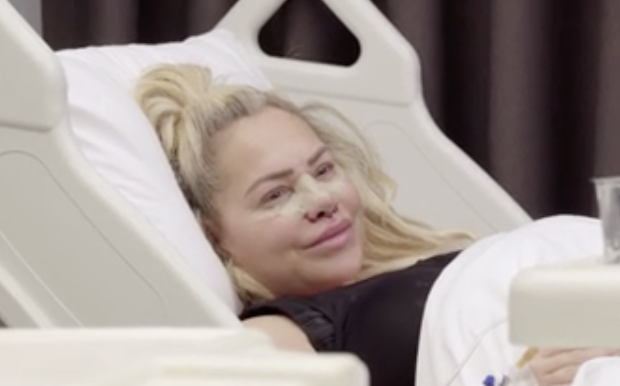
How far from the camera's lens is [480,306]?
122 cm

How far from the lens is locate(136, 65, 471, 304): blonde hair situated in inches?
62.7

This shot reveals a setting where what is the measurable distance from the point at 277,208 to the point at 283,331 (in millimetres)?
210

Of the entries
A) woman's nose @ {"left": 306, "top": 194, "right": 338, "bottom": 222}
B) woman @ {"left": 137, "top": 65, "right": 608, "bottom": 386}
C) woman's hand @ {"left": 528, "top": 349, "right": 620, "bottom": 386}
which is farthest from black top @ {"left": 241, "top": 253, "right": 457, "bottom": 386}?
woman's hand @ {"left": 528, "top": 349, "right": 620, "bottom": 386}

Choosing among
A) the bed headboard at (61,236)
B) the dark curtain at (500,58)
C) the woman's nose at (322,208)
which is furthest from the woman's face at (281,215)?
the dark curtain at (500,58)

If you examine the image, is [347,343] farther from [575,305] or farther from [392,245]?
[575,305]

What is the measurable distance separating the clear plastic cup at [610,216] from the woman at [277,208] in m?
0.86

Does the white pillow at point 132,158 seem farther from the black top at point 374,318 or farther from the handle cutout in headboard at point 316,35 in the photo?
the handle cutout in headboard at point 316,35

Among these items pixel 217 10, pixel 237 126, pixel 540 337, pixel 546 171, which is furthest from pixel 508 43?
pixel 540 337

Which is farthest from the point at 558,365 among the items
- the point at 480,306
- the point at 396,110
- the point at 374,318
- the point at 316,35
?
the point at 316,35

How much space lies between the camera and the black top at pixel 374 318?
53.3 inches

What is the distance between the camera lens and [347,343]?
139 cm

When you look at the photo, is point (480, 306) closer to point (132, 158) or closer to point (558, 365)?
point (558, 365)

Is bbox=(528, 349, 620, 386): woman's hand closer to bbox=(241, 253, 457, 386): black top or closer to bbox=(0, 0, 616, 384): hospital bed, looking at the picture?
bbox=(0, 0, 616, 384): hospital bed

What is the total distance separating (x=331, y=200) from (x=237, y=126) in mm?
143
